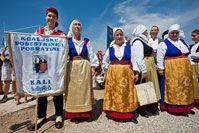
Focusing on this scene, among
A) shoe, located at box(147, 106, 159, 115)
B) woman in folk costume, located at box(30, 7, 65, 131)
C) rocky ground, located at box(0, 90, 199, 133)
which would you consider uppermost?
woman in folk costume, located at box(30, 7, 65, 131)

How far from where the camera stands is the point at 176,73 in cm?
259

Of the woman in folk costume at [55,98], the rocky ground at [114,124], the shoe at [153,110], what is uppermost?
the woman in folk costume at [55,98]

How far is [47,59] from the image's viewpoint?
6.91 ft

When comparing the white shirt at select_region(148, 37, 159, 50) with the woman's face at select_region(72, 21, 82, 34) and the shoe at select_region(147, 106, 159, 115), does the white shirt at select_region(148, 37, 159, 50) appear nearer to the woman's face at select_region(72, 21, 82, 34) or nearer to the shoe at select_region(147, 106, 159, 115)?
the shoe at select_region(147, 106, 159, 115)

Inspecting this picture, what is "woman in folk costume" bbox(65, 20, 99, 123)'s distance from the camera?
2363mm

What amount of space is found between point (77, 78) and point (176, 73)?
226 cm

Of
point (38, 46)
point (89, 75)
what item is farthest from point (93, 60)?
point (38, 46)

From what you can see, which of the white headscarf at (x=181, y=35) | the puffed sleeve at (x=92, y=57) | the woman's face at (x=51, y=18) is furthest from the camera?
the white headscarf at (x=181, y=35)

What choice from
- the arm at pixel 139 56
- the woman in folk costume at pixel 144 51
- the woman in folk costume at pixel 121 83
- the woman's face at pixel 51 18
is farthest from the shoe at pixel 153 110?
the woman's face at pixel 51 18

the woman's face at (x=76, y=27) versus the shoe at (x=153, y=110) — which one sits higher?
the woman's face at (x=76, y=27)

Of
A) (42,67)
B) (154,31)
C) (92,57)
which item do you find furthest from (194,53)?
(42,67)

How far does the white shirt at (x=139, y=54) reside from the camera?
2455 mm

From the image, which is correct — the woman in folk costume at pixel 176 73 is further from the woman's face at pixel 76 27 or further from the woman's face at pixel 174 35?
the woman's face at pixel 76 27

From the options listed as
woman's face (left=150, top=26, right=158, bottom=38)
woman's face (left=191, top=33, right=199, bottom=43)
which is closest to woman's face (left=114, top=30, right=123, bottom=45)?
woman's face (left=150, top=26, right=158, bottom=38)
